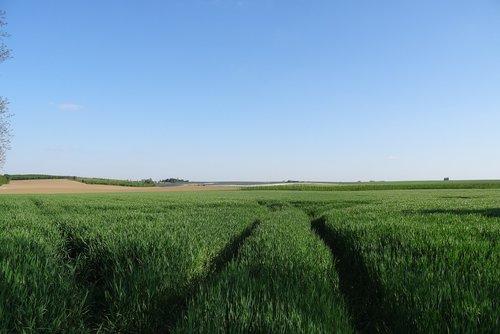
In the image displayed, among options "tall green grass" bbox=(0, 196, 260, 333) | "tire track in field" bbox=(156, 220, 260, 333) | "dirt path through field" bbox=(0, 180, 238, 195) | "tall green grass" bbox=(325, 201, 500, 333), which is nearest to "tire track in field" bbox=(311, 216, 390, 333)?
"tall green grass" bbox=(325, 201, 500, 333)

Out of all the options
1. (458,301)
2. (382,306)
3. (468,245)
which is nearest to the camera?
(458,301)

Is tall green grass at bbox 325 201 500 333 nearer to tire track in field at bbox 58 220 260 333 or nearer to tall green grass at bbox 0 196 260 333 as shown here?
tire track in field at bbox 58 220 260 333

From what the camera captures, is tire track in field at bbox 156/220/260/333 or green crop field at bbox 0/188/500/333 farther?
tire track in field at bbox 156/220/260/333

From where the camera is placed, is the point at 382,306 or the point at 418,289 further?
the point at 382,306

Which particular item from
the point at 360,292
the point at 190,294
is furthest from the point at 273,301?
the point at 360,292

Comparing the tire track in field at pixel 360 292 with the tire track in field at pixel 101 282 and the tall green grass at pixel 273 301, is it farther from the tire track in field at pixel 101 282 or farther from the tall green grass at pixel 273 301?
the tire track in field at pixel 101 282

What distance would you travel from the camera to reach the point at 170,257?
5496mm

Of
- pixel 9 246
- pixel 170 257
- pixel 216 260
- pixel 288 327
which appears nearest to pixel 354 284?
pixel 216 260

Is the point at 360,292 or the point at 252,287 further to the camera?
the point at 360,292

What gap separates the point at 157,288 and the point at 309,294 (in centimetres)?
209

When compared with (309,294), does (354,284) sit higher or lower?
lower

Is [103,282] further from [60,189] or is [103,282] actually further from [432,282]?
[60,189]

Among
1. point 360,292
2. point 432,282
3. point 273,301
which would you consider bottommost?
point 360,292

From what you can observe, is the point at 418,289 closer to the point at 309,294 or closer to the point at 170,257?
the point at 309,294
